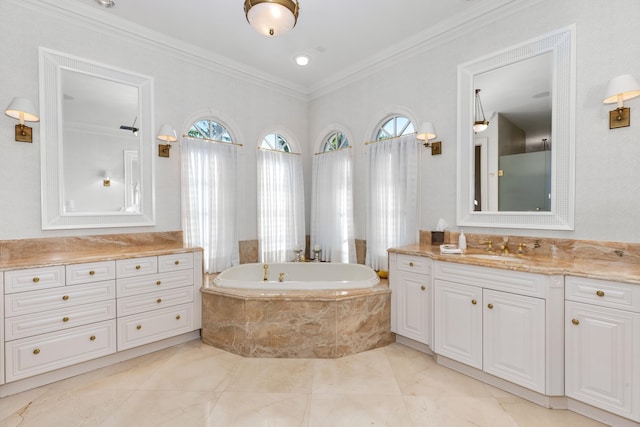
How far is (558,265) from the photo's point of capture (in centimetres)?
199

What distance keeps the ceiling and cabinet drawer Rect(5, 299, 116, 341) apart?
252 centimetres

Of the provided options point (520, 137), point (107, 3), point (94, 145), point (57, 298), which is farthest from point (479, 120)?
point (57, 298)

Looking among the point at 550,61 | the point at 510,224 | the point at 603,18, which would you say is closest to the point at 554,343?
the point at 510,224

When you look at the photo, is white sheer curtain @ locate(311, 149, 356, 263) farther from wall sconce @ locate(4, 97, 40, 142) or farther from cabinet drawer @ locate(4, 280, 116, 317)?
wall sconce @ locate(4, 97, 40, 142)

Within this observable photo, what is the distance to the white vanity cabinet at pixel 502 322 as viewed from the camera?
6.24ft

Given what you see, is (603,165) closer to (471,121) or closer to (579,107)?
(579,107)

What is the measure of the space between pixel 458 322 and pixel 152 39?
3857mm

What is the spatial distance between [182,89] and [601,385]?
4.22 metres

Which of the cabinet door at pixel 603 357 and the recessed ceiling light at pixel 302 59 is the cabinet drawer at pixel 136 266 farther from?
the cabinet door at pixel 603 357

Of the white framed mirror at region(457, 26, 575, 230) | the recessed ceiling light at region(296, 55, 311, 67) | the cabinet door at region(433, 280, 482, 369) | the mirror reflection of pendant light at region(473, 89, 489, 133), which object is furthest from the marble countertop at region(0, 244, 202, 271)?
the mirror reflection of pendant light at region(473, 89, 489, 133)

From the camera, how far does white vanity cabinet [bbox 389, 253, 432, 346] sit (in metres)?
2.63

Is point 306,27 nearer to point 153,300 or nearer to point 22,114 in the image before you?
point 22,114

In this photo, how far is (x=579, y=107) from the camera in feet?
7.28

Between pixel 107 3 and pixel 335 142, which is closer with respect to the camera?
pixel 107 3
